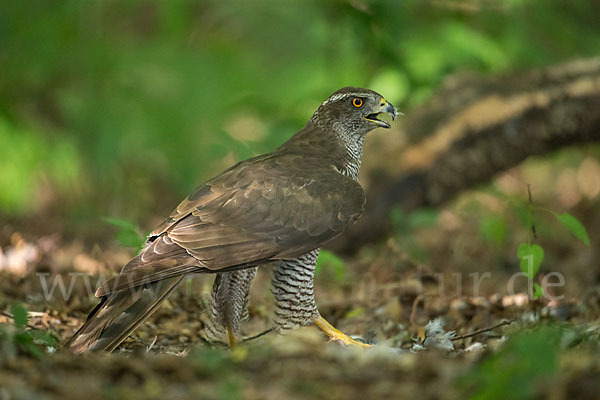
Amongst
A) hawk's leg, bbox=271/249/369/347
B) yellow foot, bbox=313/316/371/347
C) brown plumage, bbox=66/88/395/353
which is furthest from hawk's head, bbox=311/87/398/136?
yellow foot, bbox=313/316/371/347

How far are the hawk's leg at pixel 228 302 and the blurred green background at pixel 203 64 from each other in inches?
119

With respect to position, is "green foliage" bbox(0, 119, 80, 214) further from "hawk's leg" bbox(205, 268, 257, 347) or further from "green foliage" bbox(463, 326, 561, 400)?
"green foliage" bbox(463, 326, 561, 400)

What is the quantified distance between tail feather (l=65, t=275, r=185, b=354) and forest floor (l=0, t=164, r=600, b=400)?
0.68 feet

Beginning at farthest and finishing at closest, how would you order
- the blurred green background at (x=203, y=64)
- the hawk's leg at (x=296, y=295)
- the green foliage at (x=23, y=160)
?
1. the green foliage at (x=23, y=160)
2. the blurred green background at (x=203, y=64)
3. the hawk's leg at (x=296, y=295)

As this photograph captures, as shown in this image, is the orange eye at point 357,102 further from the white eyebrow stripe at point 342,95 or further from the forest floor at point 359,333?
the forest floor at point 359,333

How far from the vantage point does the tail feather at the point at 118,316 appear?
3.76 meters

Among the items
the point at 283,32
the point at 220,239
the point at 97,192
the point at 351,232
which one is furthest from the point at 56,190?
the point at 220,239

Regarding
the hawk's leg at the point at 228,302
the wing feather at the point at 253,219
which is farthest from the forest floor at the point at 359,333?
the wing feather at the point at 253,219

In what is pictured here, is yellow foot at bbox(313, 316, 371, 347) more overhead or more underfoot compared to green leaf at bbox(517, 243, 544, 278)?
more underfoot

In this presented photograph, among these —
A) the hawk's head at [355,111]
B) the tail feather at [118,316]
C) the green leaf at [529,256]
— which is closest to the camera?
the tail feather at [118,316]

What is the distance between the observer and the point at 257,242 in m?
4.07

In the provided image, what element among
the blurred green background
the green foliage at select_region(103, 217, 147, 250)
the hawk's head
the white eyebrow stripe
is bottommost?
the green foliage at select_region(103, 217, 147, 250)

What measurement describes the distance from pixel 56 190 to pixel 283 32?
13.2 ft

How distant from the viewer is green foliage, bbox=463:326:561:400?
2334 mm
